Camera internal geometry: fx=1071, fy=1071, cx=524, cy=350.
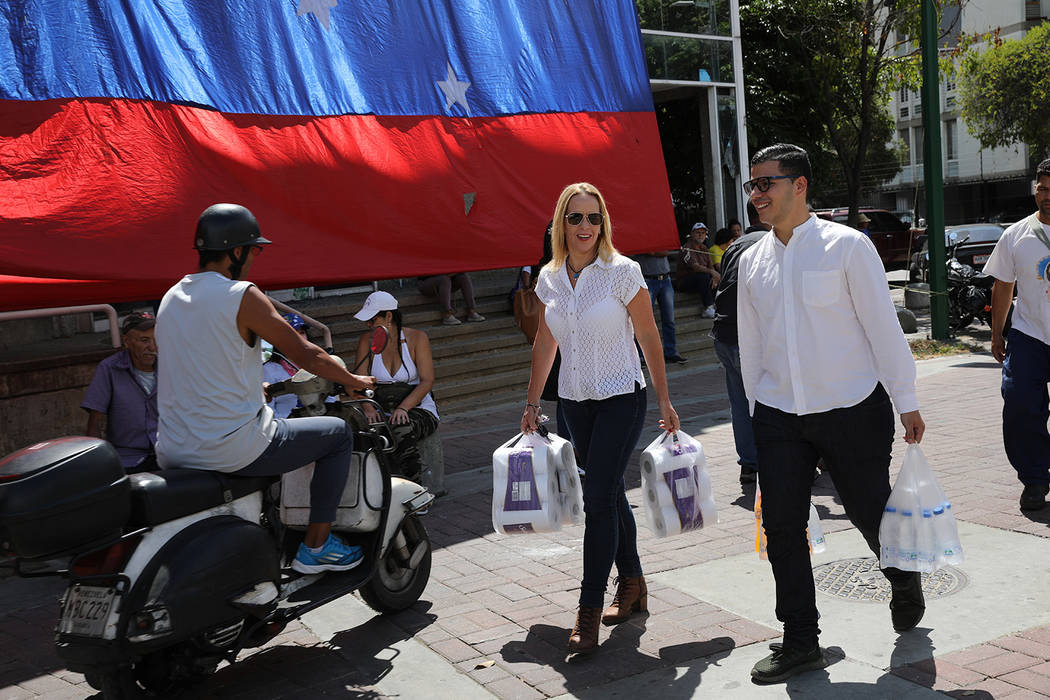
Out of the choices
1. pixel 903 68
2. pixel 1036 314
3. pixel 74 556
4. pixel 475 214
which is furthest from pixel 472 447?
pixel 903 68

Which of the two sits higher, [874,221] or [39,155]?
[39,155]

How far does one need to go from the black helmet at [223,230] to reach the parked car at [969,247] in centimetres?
1530

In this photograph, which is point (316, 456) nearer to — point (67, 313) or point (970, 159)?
point (67, 313)

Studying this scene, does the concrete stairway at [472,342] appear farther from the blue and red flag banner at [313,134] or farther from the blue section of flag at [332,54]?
the blue section of flag at [332,54]

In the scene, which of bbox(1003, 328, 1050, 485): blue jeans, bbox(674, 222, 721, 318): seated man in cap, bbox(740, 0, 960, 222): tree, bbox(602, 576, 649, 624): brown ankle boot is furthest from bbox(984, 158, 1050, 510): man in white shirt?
bbox(740, 0, 960, 222): tree

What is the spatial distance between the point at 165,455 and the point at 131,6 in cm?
437

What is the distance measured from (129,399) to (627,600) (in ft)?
10.5

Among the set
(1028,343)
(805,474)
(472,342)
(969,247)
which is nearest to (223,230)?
(805,474)

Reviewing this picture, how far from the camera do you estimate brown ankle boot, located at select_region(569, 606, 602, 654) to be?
450 cm

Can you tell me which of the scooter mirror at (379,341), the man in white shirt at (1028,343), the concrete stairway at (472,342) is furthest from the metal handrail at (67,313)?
the man in white shirt at (1028,343)

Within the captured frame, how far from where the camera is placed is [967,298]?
614 inches

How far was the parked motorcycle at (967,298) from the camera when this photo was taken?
15.5 m

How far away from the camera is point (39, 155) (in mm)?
6867

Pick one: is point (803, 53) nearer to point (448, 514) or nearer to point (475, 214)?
point (475, 214)
